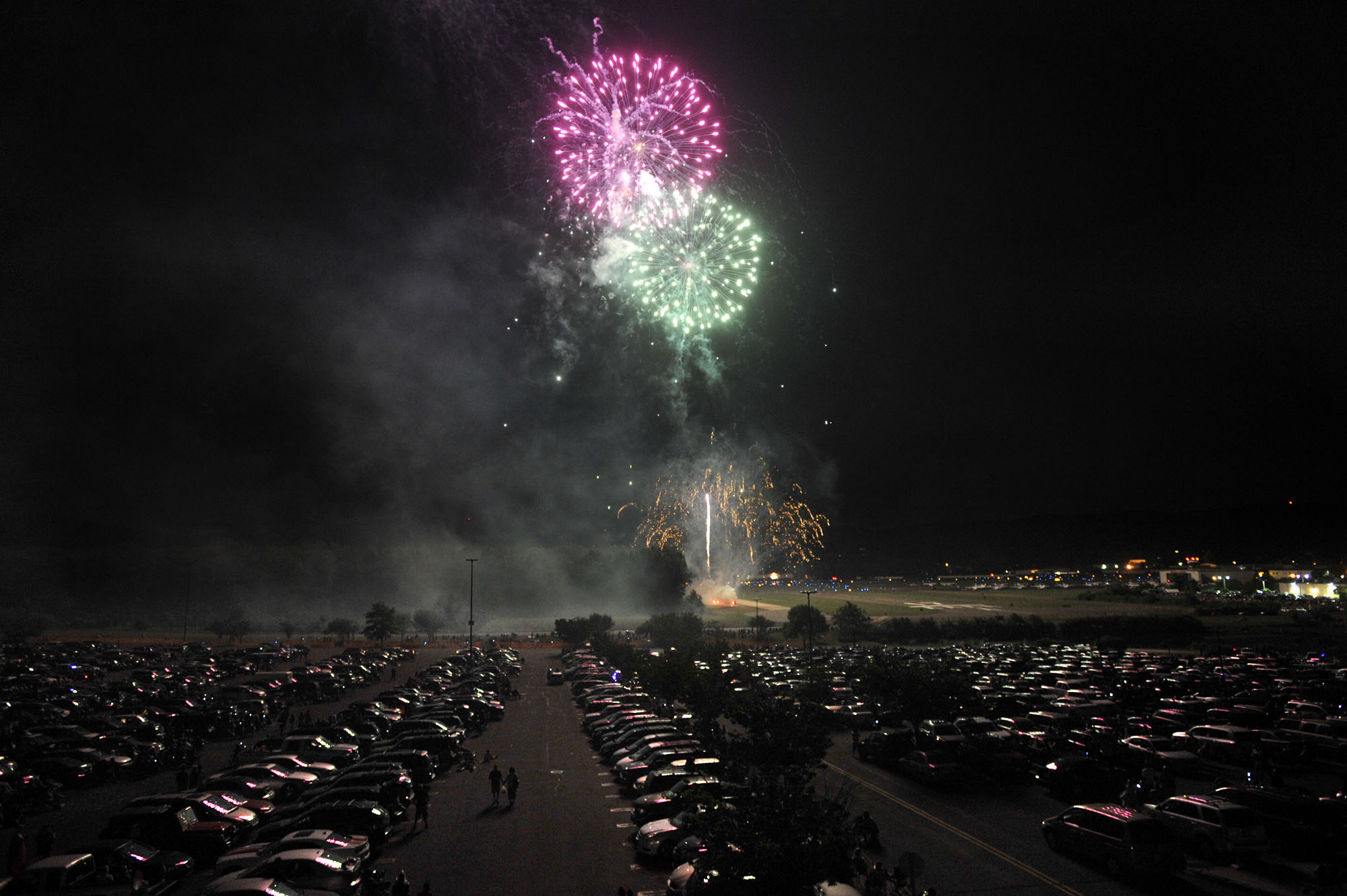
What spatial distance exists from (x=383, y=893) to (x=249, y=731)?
24508 mm

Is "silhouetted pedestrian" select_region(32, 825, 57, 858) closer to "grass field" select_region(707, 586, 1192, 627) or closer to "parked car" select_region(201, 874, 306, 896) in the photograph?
"parked car" select_region(201, 874, 306, 896)

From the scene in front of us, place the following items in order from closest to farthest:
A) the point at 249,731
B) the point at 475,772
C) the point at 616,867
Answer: the point at 616,867 < the point at 475,772 < the point at 249,731

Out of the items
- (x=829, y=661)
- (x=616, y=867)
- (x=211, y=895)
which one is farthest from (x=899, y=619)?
(x=211, y=895)

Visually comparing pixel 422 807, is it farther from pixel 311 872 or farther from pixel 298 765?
pixel 298 765

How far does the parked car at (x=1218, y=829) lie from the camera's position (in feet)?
51.1

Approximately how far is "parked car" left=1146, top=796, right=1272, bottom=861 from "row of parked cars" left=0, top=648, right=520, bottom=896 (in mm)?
18559

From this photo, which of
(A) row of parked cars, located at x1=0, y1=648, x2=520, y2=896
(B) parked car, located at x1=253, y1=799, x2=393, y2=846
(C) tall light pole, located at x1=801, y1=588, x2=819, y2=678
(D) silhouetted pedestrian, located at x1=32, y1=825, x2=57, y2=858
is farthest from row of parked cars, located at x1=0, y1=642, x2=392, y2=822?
(C) tall light pole, located at x1=801, y1=588, x2=819, y2=678

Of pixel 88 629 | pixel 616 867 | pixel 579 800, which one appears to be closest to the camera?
pixel 616 867

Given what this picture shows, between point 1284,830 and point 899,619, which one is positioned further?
point 899,619

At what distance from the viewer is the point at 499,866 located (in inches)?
627

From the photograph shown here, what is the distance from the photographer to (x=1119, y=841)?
48.9ft

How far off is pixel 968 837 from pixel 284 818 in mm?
18183

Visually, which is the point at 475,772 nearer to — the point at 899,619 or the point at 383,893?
the point at 383,893

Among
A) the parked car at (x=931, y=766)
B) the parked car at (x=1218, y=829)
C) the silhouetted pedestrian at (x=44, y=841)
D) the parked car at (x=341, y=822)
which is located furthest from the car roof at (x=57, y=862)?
the parked car at (x=1218, y=829)
